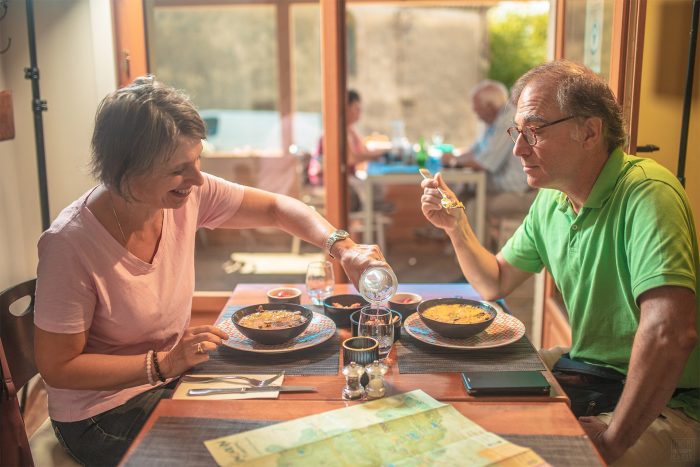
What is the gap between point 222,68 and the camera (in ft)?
16.0

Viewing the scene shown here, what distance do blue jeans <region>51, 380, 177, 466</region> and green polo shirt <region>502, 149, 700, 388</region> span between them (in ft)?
3.62

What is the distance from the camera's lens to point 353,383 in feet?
4.50

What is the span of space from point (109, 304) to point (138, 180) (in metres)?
0.30

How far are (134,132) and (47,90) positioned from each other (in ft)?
6.18

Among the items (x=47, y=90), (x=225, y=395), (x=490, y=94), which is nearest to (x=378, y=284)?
(x=225, y=395)

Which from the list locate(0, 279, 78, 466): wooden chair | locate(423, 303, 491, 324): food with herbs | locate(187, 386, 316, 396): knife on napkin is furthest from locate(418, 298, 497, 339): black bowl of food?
locate(0, 279, 78, 466): wooden chair

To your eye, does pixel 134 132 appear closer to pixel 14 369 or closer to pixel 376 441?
pixel 14 369

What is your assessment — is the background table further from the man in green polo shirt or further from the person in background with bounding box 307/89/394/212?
the man in green polo shirt

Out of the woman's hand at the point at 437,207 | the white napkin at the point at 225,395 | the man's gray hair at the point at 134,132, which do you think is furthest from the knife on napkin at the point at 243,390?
the woman's hand at the point at 437,207

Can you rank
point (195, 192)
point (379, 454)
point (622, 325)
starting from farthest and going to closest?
point (195, 192)
point (622, 325)
point (379, 454)

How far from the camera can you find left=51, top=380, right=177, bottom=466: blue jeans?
1541 mm

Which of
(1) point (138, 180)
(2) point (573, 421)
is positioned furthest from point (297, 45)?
(2) point (573, 421)

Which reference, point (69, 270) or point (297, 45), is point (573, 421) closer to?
point (69, 270)

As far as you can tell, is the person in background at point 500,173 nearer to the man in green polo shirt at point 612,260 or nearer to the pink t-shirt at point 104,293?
the man in green polo shirt at point 612,260
